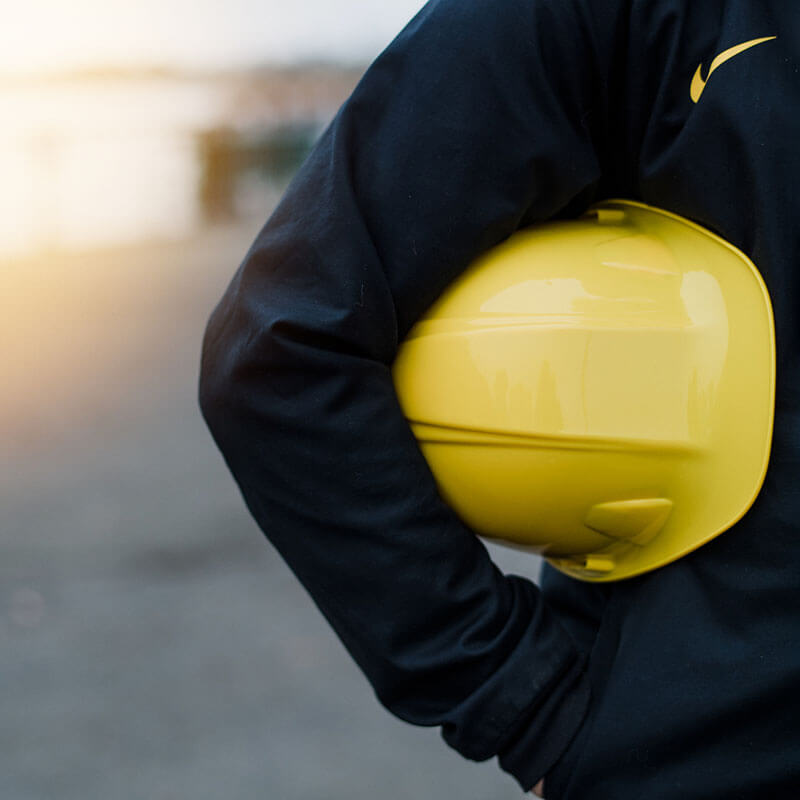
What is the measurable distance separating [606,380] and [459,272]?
18 cm

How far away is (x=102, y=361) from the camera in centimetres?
717

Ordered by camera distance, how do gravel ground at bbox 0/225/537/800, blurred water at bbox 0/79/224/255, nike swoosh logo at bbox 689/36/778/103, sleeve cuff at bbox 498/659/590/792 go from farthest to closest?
1. blurred water at bbox 0/79/224/255
2. gravel ground at bbox 0/225/537/800
3. sleeve cuff at bbox 498/659/590/792
4. nike swoosh logo at bbox 689/36/778/103

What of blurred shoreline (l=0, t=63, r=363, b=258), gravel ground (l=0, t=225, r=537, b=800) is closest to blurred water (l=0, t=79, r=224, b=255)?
blurred shoreline (l=0, t=63, r=363, b=258)

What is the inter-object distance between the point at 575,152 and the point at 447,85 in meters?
0.14

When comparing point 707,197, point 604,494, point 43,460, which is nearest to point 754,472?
point 604,494

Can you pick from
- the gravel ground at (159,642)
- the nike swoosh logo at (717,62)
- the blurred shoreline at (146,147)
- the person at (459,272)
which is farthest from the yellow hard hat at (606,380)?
the blurred shoreline at (146,147)

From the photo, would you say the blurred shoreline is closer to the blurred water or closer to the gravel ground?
the blurred water

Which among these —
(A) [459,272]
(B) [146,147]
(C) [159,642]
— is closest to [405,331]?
(A) [459,272]

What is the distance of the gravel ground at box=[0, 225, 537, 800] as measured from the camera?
3168 millimetres

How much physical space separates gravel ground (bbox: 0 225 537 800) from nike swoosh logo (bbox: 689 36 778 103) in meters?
2.30

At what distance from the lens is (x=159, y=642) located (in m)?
3.78

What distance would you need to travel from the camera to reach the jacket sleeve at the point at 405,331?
1202 millimetres

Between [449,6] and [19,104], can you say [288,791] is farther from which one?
[19,104]

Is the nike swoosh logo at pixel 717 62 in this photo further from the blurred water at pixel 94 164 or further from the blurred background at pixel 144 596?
the blurred water at pixel 94 164
